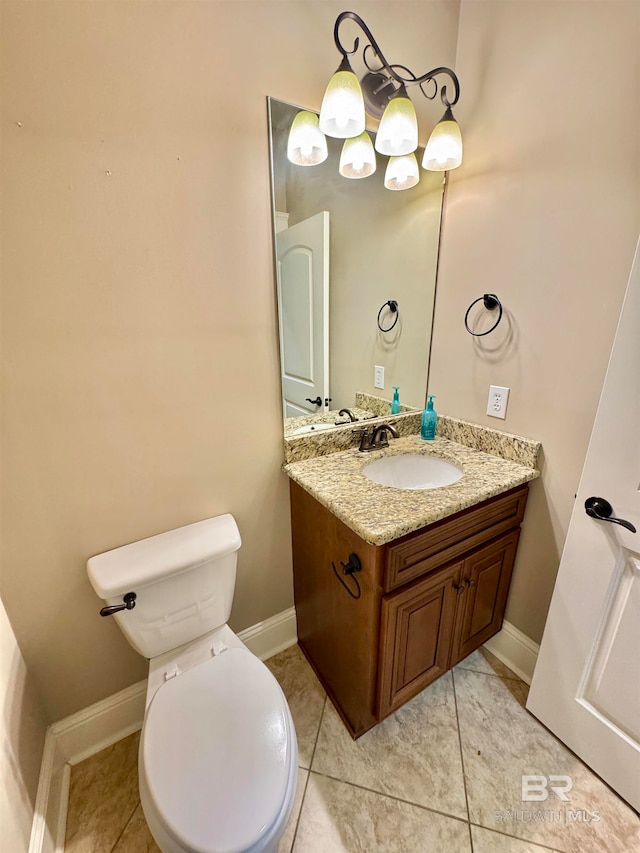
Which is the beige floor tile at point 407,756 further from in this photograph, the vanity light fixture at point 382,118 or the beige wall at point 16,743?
the vanity light fixture at point 382,118

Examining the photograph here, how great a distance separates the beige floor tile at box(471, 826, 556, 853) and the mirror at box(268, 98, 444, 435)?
4.42ft

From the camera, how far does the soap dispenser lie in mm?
1523

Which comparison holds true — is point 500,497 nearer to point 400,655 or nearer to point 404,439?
point 404,439

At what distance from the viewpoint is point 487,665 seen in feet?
4.87

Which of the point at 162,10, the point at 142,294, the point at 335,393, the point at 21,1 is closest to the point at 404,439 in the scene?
the point at 335,393

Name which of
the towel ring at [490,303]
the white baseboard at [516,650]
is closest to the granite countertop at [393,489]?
the towel ring at [490,303]

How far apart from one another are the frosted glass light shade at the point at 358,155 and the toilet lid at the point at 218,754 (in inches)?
64.7

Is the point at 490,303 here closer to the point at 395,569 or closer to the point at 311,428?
the point at 311,428

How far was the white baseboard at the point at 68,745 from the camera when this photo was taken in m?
0.94

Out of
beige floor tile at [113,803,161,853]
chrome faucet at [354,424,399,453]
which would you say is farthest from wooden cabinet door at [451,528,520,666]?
beige floor tile at [113,803,161,853]

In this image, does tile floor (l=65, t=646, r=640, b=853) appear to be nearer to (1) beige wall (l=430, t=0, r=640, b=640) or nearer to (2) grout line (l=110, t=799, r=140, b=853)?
(2) grout line (l=110, t=799, r=140, b=853)

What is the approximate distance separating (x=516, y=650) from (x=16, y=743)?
170 cm

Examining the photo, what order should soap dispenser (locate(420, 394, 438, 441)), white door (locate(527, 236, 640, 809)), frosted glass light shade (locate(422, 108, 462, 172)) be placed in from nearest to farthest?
white door (locate(527, 236, 640, 809))
frosted glass light shade (locate(422, 108, 462, 172))
soap dispenser (locate(420, 394, 438, 441))

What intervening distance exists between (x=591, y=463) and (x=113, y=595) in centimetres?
139
